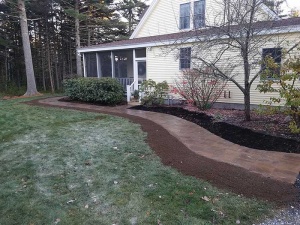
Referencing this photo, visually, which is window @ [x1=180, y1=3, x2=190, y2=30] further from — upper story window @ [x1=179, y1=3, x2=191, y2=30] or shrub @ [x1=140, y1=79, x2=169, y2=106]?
shrub @ [x1=140, y1=79, x2=169, y2=106]

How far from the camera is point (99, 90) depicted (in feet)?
34.5

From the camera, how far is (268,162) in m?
4.03

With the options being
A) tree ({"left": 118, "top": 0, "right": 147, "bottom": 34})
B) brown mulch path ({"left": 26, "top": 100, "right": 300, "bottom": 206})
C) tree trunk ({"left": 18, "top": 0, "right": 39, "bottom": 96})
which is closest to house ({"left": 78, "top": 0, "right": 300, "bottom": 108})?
brown mulch path ({"left": 26, "top": 100, "right": 300, "bottom": 206})

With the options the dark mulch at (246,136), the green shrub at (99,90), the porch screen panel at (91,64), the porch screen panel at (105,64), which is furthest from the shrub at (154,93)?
the porch screen panel at (91,64)

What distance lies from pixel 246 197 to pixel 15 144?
489cm

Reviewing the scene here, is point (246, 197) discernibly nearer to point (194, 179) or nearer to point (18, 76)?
point (194, 179)

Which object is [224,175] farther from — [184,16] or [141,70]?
[184,16]

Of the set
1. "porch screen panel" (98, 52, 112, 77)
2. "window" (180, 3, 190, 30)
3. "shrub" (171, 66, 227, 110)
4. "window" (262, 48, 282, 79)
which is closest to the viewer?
"window" (262, 48, 282, 79)

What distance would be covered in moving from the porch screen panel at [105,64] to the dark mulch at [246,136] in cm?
734

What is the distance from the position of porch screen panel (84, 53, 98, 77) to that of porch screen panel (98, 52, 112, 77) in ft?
1.61

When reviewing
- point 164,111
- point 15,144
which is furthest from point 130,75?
point 15,144

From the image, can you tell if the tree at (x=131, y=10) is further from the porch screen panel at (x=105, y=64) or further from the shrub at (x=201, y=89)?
the shrub at (x=201, y=89)

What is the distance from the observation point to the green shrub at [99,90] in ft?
34.0

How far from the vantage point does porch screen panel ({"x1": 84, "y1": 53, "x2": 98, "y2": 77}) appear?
14173mm
